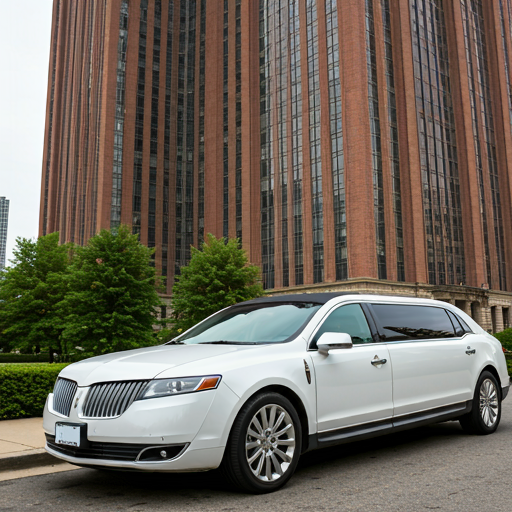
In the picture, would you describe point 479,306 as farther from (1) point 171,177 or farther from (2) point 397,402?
(2) point 397,402

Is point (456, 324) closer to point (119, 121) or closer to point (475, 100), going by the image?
point (119, 121)

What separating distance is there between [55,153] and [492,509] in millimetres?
98313

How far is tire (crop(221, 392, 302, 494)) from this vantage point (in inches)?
161

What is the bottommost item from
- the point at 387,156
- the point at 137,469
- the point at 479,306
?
the point at 137,469

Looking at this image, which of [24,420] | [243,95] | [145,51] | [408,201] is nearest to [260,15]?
[243,95]

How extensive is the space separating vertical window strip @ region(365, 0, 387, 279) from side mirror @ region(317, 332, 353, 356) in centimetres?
5205

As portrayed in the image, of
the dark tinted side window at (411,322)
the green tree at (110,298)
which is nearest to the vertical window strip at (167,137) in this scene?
the green tree at (110,298)

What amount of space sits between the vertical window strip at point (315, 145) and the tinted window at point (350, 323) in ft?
172

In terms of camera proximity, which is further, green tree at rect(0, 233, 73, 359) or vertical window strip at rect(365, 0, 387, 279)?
vertical window strip at rect(365, 0, 387, 279)

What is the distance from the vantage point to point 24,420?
818cm

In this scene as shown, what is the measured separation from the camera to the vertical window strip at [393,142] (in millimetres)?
58188

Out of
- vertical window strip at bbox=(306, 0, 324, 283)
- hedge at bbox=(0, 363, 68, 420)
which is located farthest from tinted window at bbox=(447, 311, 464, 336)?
vertical window strip at bbox=(306, 0, 324, 283)

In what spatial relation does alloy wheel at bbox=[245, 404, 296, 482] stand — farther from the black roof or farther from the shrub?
the shrub

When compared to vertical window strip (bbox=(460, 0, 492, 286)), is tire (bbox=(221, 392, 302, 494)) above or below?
below
